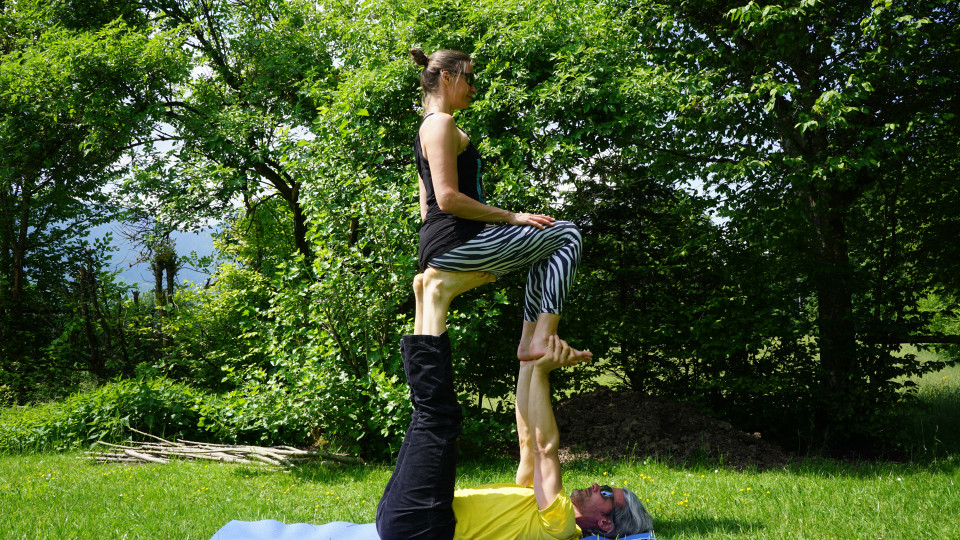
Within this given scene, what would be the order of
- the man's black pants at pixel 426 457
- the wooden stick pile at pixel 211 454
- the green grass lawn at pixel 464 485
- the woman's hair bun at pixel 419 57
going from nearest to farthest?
1. the man's black pants at pixel 426 457
2. the woman's hair bun at pixel 419 57
3. the green grass lawn at pixel 464 485
4. the wooden stick pile at pixel 211 454

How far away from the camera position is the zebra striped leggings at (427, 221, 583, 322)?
10.0ft

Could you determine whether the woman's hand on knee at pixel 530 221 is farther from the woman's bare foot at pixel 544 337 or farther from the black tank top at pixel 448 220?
the woman's bare foot at pixel 544 337

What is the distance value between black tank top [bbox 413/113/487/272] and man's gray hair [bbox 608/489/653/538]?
62.5 inches

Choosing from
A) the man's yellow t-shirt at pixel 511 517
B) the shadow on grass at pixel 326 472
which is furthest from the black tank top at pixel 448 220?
the shadow on grass at pixel 326 472

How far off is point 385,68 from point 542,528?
489cm

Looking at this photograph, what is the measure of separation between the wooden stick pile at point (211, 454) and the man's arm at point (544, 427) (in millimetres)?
3296

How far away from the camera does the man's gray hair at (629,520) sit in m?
3.25

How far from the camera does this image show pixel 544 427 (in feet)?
10.5

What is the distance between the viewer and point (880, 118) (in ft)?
24.6

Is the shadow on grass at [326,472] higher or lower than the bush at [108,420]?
lower

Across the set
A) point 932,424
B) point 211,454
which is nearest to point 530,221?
point 211,454

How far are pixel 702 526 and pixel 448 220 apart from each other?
2.15 m

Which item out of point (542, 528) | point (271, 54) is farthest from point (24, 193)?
point (542, 528)

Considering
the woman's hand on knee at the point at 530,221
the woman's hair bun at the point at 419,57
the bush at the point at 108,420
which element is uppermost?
the woman's hair bun at the point at 419,57
